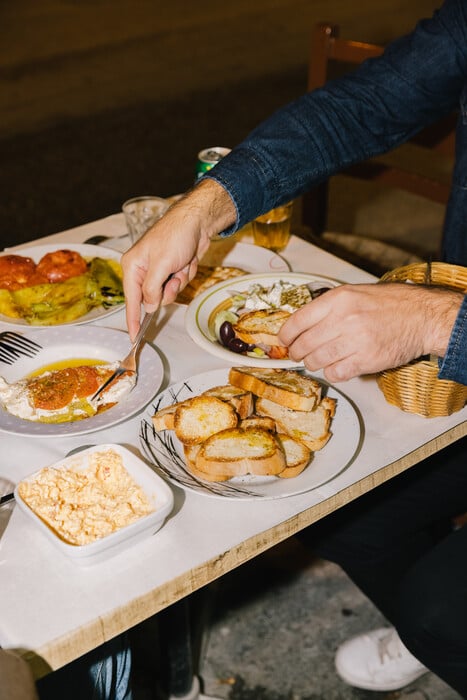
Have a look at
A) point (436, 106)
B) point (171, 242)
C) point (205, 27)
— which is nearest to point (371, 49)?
point (436, 106)

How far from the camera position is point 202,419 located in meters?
1.27

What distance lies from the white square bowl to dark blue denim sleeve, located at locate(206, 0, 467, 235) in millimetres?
658

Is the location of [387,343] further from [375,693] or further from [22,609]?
[375,693]

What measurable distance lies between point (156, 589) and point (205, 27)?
832 centimetres

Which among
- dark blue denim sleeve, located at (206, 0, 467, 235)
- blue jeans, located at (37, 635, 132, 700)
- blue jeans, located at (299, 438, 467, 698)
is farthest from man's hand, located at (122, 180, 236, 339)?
blue jeans, located at (299, 438, 467, 698)

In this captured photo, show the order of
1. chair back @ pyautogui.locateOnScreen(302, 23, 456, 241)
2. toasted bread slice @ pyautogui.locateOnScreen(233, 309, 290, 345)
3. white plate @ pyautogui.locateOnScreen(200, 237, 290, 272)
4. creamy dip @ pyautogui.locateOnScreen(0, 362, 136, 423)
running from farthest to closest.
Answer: chair back @ pyautogui.locateOnScreen(302, 23, 456, 241) → white plate @ pyautogui.locateOnScreen(200, 237, 290, 272) → toasted bread slice @ pyautogui.locateOnScreen(233, 309, 290, 345) → creamy dip @ pyautogui.locateOnScreen(0, 362, 136, 423)

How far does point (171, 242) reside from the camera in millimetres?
1488

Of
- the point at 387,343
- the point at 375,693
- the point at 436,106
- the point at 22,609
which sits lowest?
the point at 375,693

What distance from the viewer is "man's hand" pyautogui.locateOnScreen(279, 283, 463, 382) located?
126 centimetres

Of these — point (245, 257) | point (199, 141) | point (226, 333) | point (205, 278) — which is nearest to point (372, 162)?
point (245, 257)

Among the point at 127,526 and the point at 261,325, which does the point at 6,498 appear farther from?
the point at 261,325

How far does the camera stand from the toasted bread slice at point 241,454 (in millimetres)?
1179

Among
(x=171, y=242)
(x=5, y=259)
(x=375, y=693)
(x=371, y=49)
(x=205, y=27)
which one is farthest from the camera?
(x=205, y=27)

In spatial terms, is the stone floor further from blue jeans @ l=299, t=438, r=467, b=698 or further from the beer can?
the beer can
